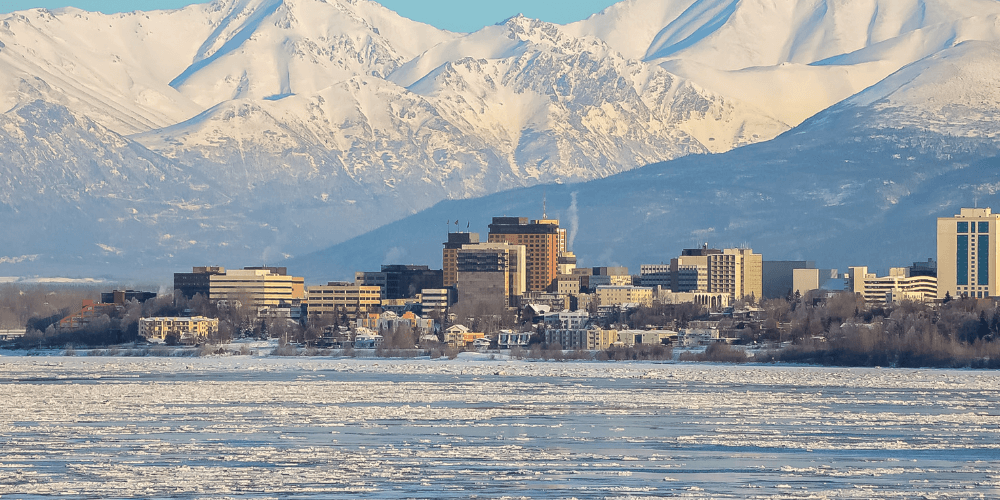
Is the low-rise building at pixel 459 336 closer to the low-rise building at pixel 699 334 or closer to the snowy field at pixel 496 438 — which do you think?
the low-rise building at pixel 699 334

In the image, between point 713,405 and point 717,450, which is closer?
point 717,450

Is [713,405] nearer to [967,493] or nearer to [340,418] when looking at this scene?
[340,418]


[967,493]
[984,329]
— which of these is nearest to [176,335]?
[984,329]

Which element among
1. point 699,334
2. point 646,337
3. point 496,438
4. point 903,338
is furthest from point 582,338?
point 496,438

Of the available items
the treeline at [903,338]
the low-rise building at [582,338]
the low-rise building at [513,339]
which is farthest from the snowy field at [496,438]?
the low-rise building at [513,339]

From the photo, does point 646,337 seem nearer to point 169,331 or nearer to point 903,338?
point 903,338

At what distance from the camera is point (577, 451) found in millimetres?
71500

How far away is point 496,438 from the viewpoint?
75.7m

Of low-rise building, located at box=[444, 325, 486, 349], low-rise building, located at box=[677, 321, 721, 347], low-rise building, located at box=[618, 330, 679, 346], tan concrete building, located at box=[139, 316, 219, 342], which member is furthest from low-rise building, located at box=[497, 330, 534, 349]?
tan concrete building, located at box=[139, 316, 219, 342]

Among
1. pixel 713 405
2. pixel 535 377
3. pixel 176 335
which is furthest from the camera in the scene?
pixel 176 335

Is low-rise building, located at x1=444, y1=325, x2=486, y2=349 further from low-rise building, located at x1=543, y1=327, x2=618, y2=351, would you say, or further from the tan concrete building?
the tan concrete building

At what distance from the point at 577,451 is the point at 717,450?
15.5 feet

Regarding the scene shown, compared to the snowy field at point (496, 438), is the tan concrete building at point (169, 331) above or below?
above

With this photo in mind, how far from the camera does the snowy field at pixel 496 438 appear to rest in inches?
2468
